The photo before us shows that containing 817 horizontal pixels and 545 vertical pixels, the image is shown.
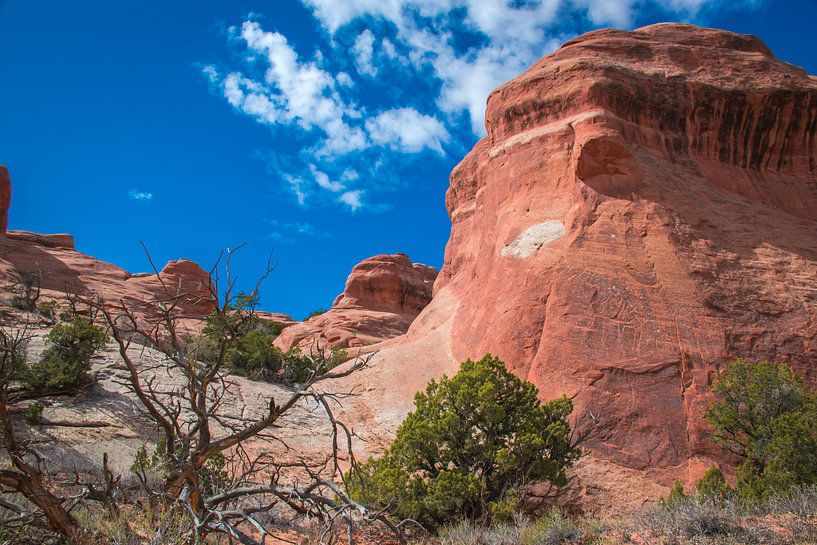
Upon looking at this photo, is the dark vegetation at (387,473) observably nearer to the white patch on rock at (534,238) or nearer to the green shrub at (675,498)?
the green shrub at (675,498)

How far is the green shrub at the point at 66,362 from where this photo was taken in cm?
1658

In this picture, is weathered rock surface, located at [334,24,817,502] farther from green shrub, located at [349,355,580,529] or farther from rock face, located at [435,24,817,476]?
green shrub, located at [349,355,580,529]

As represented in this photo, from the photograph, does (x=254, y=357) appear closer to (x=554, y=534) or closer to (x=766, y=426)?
(x=554, y=534)

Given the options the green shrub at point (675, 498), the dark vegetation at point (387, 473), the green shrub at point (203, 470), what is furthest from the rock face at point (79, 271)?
the green shrub at point (675, 498)

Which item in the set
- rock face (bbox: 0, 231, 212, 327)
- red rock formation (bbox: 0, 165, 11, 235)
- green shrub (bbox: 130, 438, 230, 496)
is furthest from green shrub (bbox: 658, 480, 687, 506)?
red rock formation (bbox: 0, 165, 11, 235)

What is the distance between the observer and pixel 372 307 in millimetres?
48656

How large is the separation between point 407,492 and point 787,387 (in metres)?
9.85

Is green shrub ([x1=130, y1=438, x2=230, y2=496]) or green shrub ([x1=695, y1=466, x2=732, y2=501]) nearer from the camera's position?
green shrub ([x1=130, y1=438, x2=230, y2=496])

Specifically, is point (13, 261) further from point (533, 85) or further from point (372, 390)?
point (533, 85)

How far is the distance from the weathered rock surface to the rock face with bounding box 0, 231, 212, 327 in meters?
21.3

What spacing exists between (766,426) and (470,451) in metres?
7.40

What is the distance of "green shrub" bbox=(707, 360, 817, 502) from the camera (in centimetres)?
1270

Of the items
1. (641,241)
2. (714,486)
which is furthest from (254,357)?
(714,486)

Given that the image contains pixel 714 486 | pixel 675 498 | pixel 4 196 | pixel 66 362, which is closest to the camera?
pixel 675 498
